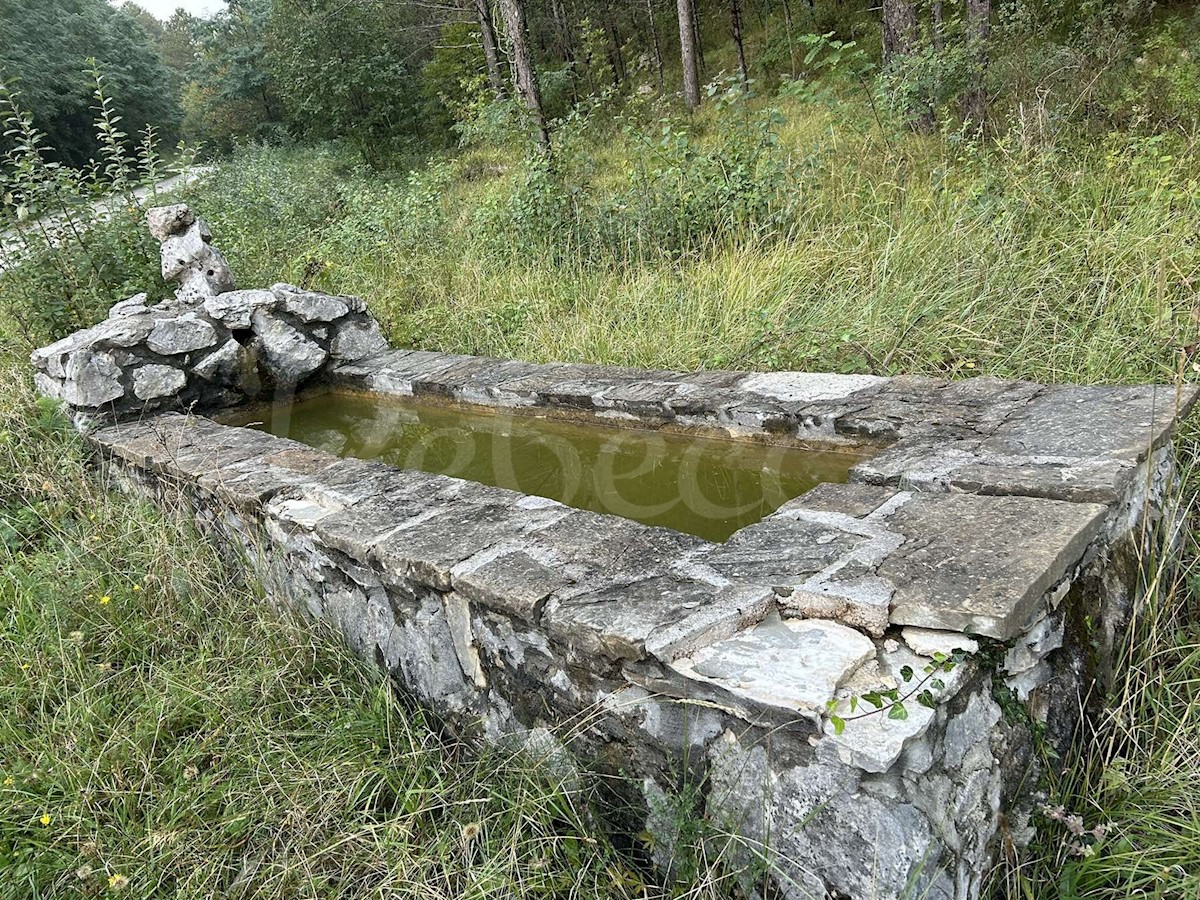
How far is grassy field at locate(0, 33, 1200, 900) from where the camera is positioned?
1.53 metres

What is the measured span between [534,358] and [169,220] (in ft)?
7.48

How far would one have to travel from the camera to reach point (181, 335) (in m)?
3.97

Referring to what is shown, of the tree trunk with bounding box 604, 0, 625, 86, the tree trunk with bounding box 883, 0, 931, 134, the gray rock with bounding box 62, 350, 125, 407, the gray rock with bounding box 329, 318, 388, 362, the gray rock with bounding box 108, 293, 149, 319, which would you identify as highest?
the tree trunk with bounding box 604, 0, 625, 86

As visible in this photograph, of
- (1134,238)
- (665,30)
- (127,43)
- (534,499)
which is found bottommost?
(534,499)

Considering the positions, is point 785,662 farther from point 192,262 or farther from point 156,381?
point 192,262

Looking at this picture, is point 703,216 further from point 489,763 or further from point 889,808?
point 889,808

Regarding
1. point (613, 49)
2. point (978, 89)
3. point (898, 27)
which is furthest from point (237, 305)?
point (613, 49)

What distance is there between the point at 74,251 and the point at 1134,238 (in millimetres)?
5751

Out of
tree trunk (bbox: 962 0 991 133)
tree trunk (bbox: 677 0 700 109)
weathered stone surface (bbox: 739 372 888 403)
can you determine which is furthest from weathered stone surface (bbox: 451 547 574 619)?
tree trunk (bbox: 677 0 700 109)

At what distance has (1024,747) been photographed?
132 centimetres

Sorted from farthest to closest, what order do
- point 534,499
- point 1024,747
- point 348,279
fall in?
point 348,279, point 534,499, point 1024,747

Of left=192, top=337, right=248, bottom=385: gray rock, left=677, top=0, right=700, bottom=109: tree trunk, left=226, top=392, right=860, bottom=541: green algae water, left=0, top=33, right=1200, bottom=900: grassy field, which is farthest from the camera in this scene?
left=677, top=0, right=700, bottom=109: tree trunk

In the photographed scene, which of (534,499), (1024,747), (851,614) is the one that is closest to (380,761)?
(534,499)

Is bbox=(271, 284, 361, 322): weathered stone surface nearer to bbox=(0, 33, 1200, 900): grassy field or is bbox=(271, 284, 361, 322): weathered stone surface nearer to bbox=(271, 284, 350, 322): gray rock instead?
bbox=(271, 284, 350, 322): gray rock
